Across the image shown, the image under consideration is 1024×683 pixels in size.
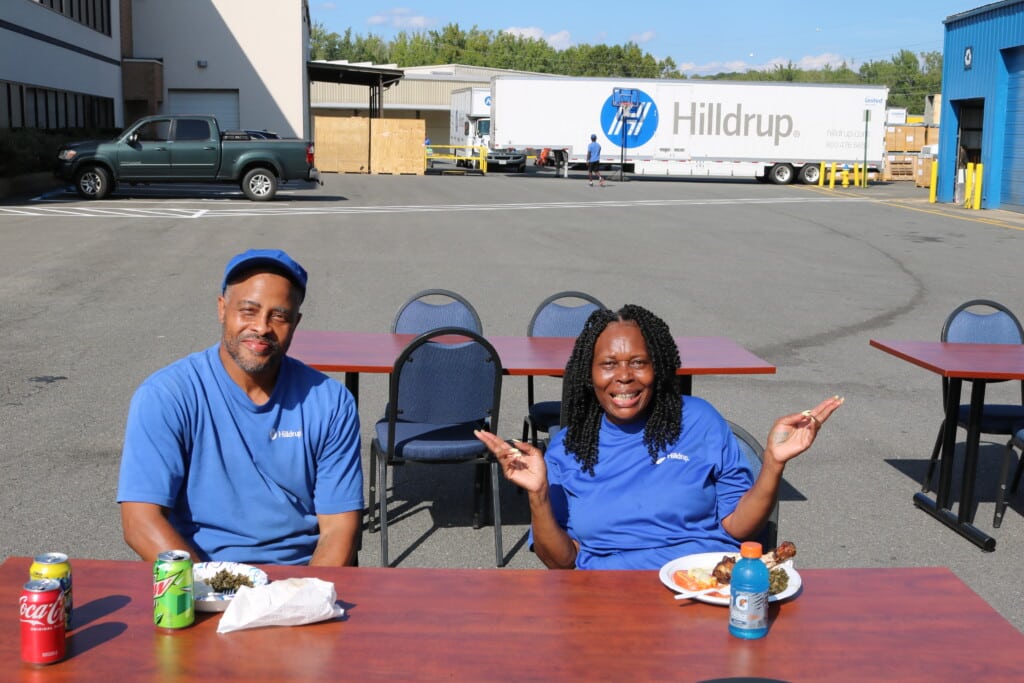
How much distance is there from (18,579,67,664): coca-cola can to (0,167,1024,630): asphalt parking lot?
3357 mm

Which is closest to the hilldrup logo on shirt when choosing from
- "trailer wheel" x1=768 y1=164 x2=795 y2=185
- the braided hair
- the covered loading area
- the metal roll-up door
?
"trailer wheel" x1=768 y1=164 x2=795 y2=185

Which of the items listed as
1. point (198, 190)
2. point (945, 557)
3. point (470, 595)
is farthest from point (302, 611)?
point (198, 190)

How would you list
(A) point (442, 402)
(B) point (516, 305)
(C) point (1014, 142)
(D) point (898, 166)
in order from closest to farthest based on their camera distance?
(A) point (442, 402), (B) point (516, 305), (C) point (1014, 142), (D) point (898, 166)

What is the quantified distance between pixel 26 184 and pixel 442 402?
2587 cm

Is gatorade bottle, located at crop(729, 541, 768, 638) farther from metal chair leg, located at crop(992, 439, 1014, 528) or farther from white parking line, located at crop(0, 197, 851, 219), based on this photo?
white parking line, located at crop(0, 197, 851, 219)

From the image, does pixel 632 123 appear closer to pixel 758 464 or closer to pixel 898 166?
pixel 898 166

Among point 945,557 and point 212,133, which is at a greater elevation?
point 212,133

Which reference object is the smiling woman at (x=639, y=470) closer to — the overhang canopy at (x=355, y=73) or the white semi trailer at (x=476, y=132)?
the overhang canopy at (x=355, y=73)

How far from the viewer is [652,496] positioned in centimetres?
390

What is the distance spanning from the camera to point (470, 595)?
3104 millimetres

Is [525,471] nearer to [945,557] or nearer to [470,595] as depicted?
[470,595]

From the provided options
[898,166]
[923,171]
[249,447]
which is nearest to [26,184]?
[249,447]

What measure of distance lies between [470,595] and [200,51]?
149ft

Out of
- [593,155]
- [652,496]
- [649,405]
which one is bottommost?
[652,496]
